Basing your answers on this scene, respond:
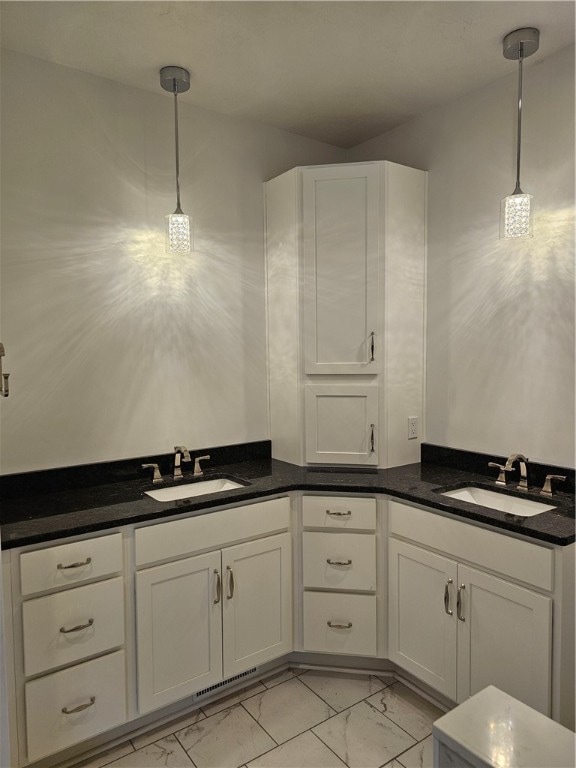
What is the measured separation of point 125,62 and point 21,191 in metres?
0.68

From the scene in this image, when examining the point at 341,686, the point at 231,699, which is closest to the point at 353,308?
the point at 341,686

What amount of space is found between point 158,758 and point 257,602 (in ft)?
2.05

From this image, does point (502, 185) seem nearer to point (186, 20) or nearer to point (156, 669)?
point (186, 20)

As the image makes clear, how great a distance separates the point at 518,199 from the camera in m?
A: 1.86

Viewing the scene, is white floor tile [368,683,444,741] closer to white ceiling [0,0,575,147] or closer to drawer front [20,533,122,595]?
drawer front [20,533,122,595]

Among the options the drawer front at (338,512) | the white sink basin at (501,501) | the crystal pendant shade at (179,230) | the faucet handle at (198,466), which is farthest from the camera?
the faucet handle at (198,466)

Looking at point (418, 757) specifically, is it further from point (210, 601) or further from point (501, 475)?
point (501, 475)

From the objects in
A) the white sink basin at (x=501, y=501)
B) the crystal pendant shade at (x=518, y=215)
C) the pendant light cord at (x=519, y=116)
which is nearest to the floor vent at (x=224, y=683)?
the white sink basin at (x=501, y=501)

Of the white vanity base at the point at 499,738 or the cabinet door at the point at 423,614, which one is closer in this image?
the white vanity base at the point at 499,738

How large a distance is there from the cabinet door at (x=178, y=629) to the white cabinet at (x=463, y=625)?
0.76 m

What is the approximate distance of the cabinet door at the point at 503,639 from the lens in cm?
165

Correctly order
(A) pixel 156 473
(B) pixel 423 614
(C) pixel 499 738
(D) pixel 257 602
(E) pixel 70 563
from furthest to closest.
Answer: (A) pixel 156 473 < (D) pixel 257 602 < (B) pixel 423 614 < (E) pixel 70 563 < (C) pixel 499 738

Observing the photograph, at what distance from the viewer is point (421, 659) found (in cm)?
206

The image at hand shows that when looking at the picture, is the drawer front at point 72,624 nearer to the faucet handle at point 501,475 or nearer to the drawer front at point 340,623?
the drawer front at point 340,623
